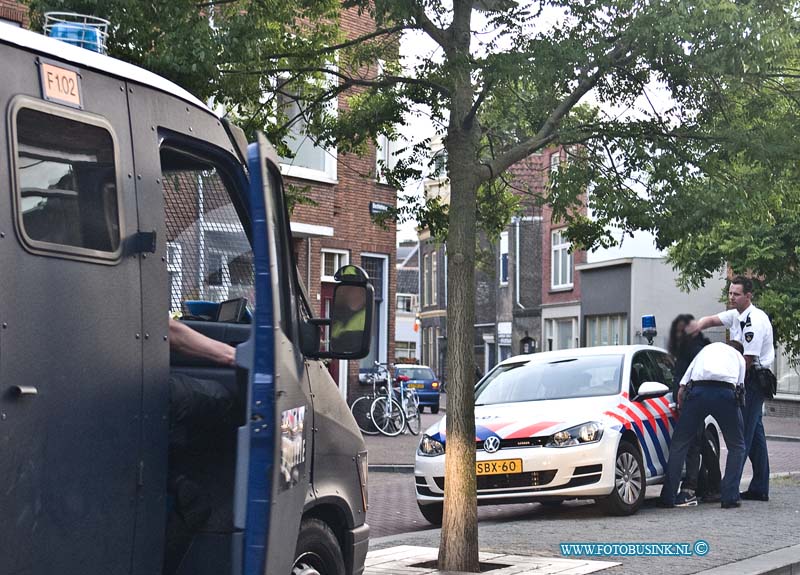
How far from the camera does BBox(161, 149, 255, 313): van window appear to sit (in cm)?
473

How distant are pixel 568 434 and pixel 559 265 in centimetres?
3881

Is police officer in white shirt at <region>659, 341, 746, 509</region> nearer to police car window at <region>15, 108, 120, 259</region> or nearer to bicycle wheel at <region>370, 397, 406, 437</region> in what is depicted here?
police car window at <region>15, 108, 120, 259</region>

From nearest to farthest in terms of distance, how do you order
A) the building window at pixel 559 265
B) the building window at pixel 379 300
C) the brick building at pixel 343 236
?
the brick building at pixel 343 236 → the building window at pixel 379 300 → the building window at pixel 559 265

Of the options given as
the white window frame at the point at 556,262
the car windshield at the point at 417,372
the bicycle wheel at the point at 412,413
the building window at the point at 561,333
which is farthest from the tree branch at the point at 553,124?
the white window frame at the point at 556,262

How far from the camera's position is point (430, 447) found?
11.5 metres

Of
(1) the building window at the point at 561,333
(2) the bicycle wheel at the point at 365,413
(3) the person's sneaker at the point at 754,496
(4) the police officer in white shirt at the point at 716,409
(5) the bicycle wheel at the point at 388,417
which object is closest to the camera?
(4) the police officer in white shirt at the point at 716,409

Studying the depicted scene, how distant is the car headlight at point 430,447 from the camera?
37.3ft

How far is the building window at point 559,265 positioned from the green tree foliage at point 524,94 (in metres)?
38.0

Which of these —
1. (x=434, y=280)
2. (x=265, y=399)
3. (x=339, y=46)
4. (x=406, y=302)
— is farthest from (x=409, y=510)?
(x=406, y=302)

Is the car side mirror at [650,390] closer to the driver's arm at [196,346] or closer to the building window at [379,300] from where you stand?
the driver's arm at [196,346]

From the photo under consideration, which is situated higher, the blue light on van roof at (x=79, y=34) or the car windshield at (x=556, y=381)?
the blue light on van roof at (x=79, y=34)

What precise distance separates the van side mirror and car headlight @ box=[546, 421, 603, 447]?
6.34 m

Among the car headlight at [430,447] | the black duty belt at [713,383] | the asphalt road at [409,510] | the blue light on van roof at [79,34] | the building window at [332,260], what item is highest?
the building window at [332,260]

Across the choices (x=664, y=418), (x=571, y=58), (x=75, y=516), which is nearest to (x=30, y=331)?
(x=75, y=516)
